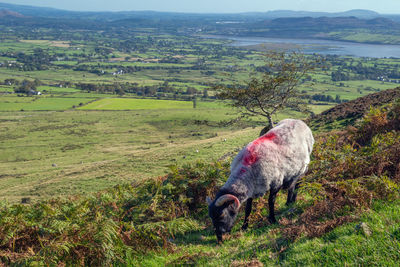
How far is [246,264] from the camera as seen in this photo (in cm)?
655

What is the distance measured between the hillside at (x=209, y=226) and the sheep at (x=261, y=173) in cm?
59

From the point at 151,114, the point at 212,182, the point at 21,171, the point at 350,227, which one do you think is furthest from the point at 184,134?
the point at 350,227

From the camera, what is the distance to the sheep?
9000mm

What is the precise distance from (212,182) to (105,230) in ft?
16.2

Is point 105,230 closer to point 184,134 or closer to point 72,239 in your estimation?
point 72,239

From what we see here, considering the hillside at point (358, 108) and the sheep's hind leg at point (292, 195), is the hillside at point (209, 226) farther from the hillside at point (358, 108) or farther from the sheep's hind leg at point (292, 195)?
the hillside at point (358, 108)

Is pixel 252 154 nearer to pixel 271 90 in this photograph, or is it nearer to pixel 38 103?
pixel 271 90

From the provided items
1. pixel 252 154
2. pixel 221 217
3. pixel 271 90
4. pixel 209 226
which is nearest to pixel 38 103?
pixel 271 90

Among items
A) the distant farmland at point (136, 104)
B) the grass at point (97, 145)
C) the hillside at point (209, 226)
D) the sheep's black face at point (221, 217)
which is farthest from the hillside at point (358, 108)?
the distant farmland at point (136, 104)

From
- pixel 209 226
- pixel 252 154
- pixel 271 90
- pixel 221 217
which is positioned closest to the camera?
pixel 221 217

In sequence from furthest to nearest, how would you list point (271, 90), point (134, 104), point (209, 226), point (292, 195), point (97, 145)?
1. point (134, 104)
2. point (97, 145)
3. point (271, 90)
4. point (292, 195)
5. point (209, 226)

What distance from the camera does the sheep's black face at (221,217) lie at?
8938 mm

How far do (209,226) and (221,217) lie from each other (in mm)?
1469

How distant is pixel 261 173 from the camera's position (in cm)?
940
